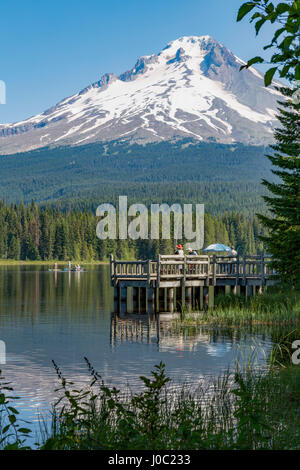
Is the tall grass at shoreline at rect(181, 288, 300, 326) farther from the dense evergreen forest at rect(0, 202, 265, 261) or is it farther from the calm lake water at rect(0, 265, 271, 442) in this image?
the dense evergreen forest at rect(0, 202, 265, 261)

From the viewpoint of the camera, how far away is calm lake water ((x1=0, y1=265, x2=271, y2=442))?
18375mm

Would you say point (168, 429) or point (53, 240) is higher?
point (53, 240)

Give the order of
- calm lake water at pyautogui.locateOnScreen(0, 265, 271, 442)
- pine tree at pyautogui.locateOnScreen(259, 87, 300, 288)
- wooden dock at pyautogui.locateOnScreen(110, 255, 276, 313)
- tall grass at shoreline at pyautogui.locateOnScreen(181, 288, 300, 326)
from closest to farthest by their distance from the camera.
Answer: calm lake water at pyautogui.locateOnScreen(0, 265, 271, 442) → pine tree at pyautogui.locateOnScreen(259, 87, 300, 288) → tall grass at shoreline at pyautogui.locateOnScreen(181, 288, 300, 326) → wooden dock at pyautogui.locateOnScreen(110, 255, 276, 313)

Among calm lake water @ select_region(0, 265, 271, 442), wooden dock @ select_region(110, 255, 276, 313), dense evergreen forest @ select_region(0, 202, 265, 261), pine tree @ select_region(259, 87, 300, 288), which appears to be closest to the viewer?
calm lake water @ select_region(0, 265, 271, 442)

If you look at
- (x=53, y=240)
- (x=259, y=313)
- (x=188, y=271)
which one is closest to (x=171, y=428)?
(x=259, y=313)

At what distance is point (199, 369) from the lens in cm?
2003

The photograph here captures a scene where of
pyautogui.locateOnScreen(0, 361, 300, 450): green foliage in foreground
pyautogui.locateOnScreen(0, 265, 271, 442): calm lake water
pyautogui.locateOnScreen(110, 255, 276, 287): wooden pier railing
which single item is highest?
pyautogui.locateOnScreen(110, 255, 276, 287): wooden pier railing

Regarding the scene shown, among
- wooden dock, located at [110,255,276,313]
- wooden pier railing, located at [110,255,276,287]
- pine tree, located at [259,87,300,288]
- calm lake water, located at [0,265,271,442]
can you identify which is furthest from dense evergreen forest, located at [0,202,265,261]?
pine tree, located at [259,87,300,288]

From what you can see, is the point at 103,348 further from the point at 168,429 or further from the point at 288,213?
the point at 168,429

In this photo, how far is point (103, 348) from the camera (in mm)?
25156

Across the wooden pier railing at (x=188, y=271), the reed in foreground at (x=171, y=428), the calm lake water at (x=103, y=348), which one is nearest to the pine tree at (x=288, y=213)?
the calm lake water at (x=103, y=348)
